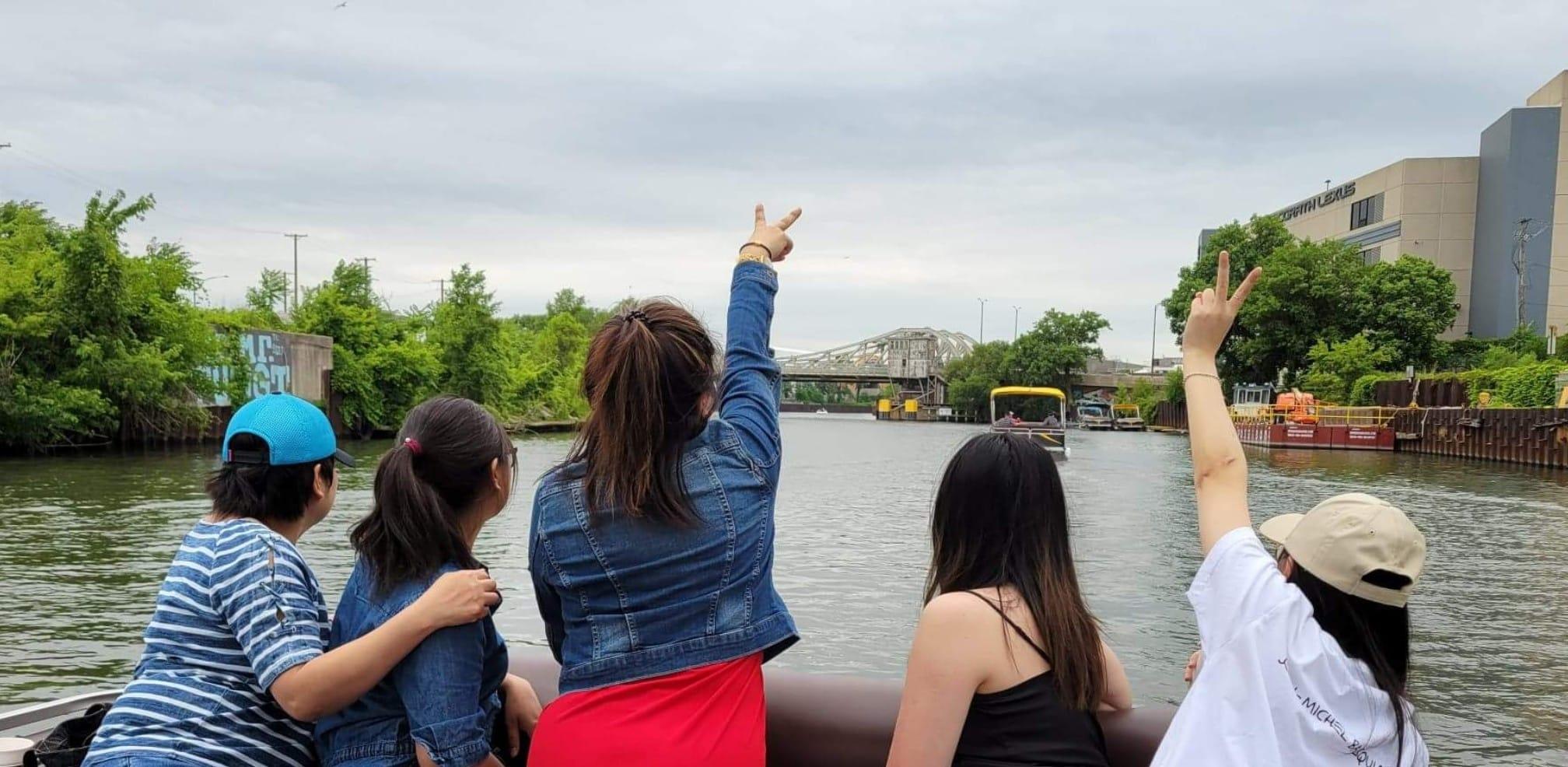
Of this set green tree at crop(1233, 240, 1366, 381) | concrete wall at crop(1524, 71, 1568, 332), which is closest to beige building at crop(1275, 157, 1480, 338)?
green tree at crop(1233, 240, 1366, 381)

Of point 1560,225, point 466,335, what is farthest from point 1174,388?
point 466,335

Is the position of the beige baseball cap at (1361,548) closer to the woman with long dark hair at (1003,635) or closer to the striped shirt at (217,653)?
the woman with long dark hair at (1003,635)

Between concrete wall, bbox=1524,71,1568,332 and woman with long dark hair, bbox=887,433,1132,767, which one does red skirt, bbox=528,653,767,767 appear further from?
concrete wall, bbox=1524,71,1568,332

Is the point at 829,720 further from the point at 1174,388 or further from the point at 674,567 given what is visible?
the point at 1174,388

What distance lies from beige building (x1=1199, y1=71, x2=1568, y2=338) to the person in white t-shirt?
166ft

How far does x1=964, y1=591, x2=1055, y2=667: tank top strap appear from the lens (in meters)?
1.94

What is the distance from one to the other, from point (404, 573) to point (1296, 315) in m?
55.8

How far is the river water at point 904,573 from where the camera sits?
309 inches

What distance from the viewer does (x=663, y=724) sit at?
6.02ft

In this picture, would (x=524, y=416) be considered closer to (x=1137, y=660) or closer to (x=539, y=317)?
(x=1137, y=660)

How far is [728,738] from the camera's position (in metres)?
1.85

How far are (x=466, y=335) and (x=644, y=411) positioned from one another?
48.0 metres

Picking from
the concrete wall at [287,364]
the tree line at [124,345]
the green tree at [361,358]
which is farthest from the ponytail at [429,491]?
the green tree at [361,358]

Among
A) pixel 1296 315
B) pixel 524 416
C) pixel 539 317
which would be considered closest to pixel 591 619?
pixel 524 416
